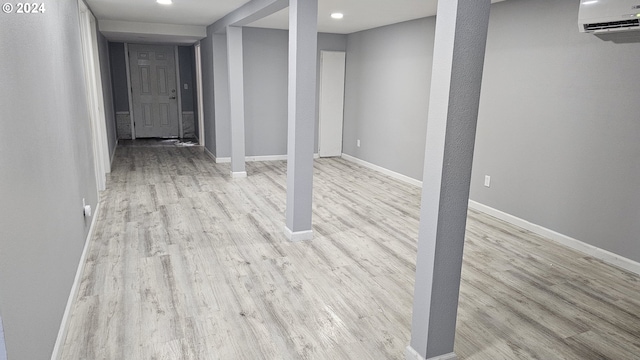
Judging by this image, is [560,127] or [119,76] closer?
[560,127]

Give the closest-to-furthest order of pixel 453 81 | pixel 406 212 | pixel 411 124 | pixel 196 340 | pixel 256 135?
1. pixel 453 81
2. pixel 196 340
3. pixel 406 212
4. pixel 411 124
5. pixel 256 135

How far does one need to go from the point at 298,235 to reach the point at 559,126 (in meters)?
2.59

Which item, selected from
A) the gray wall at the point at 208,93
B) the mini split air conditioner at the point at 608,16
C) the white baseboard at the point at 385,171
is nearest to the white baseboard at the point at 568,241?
the white baseboard at the point at 385,171

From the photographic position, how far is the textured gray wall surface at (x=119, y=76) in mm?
9506

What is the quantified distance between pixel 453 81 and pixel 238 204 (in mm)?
3540

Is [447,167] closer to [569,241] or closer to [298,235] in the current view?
[298,235]

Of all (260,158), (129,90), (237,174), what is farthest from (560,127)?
(129,90)

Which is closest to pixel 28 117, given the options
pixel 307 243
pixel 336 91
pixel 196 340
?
pixel 196 340

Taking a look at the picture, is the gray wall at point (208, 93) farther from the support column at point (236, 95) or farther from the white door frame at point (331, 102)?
the white door frame at point (331, 102)

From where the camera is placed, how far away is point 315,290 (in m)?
2.97

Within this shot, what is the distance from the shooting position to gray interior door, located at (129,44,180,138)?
31.9ft

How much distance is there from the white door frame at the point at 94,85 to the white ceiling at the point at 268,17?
24 centimetres

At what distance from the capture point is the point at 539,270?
11.0 ft

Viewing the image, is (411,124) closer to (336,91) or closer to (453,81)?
(336,91)
